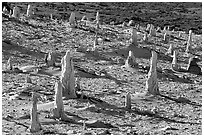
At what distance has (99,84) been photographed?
26.1m

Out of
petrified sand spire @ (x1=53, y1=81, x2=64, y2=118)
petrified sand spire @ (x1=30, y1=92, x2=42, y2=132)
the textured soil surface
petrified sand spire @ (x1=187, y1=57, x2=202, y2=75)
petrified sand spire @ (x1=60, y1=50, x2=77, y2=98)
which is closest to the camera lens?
petrified sand spire @ (x1=30, y1=92, x2=42, y2=132)

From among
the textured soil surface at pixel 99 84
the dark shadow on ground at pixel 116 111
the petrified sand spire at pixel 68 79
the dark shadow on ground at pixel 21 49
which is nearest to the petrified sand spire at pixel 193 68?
the textured soil surface at pixel 99 84

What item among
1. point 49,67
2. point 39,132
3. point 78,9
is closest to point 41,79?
point 49,67

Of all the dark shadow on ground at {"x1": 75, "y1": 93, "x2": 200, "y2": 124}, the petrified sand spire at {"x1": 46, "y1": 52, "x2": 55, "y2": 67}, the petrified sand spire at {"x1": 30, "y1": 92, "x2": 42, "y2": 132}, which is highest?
the petrified sand spire at {"x1": 46, "y1": 52, "x2": 55, "y2": 67}

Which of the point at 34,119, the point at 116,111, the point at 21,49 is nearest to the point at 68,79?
the point at 116,111

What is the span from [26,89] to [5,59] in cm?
720

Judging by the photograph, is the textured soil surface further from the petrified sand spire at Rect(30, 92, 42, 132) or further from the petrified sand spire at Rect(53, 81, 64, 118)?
the petrified sand spire at Rect(53, 81, 64, 118)

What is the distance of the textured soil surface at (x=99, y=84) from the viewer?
18.8 metres

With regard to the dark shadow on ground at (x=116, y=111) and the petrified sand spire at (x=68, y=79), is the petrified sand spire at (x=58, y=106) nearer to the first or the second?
the dark shadow on ground at (x=116, y=111)

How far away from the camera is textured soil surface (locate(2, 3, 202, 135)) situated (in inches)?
741

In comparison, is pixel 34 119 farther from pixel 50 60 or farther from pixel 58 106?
pixel 50 60

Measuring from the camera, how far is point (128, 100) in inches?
850

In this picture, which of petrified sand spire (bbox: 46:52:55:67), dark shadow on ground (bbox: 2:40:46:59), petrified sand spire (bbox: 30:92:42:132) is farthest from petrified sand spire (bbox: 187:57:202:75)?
petrified sand spire (bbox: 30:92:42:132)

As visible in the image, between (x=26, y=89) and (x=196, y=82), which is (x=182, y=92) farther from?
(x=26, y=89)
